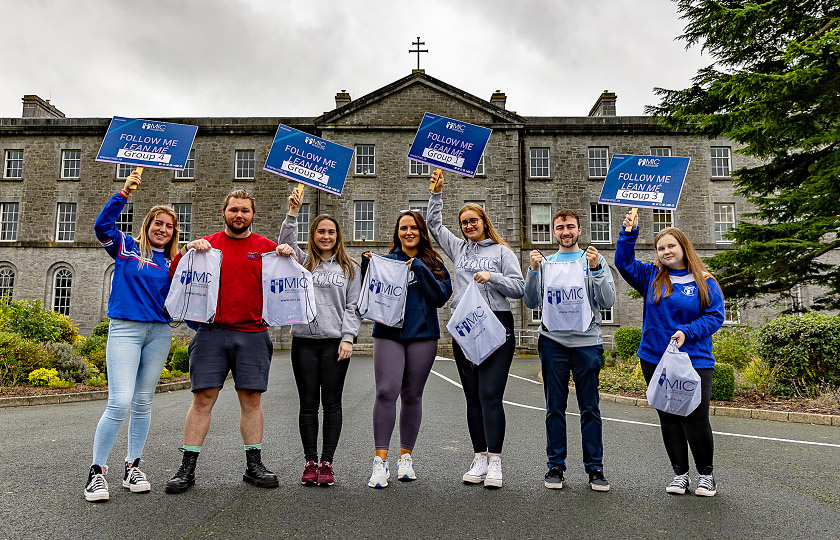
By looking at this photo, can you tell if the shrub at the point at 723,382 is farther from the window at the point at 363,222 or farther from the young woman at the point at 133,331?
the window at the point at 363,222

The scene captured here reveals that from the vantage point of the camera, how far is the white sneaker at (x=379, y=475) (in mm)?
4211

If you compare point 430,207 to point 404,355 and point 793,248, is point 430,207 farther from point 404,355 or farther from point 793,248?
point 793,248

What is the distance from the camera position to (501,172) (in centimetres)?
2973

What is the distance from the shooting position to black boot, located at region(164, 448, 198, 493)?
13.1 feet

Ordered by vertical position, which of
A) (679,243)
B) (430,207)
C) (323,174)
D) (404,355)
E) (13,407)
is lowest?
(13,407)

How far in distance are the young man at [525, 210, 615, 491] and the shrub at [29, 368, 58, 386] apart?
32.4 feet

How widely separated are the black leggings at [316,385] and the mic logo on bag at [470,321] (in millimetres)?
924

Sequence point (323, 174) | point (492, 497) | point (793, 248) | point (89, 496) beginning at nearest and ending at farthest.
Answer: point (89, 496) < point (492, 497) < point (323, 174) < point (793, 248)

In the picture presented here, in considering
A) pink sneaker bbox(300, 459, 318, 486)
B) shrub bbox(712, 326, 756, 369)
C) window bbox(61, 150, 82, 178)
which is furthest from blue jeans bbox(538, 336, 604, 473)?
window bbox(61, 150, 82, 178)

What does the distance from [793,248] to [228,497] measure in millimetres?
12965

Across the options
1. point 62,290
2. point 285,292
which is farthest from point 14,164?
point 285,292

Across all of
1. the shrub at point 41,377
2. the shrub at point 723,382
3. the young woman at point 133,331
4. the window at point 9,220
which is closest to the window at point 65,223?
the window at point 9,220

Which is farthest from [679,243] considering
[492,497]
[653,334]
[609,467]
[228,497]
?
[228,497]

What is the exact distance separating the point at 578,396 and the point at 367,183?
2610cm
